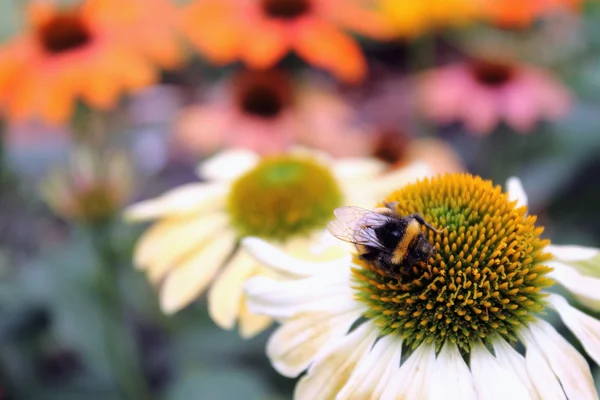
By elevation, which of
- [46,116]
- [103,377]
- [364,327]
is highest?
[364,327]

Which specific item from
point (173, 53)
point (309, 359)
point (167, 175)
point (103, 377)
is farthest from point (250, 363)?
point (167, 175)

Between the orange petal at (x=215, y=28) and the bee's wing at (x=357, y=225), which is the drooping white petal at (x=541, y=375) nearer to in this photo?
the bee's wing at (x=357, y=225)

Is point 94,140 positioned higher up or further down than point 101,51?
further down

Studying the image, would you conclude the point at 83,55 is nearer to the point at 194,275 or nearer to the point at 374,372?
the point at 194,275

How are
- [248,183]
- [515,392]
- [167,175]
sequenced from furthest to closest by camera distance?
[167,175] → [248,183] → [515,392]

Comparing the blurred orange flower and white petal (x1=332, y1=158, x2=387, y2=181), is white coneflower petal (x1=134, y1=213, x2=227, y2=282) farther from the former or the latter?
the blurred orange flower

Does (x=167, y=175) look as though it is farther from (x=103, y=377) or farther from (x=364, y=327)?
(x=364, y=327)
